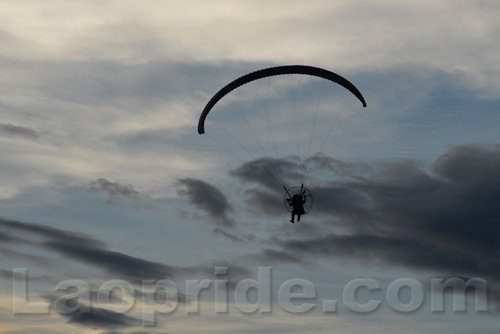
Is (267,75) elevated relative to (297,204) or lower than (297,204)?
elevated

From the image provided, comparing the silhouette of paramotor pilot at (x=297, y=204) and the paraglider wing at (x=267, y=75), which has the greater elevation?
the paraglider wing at (x=267, y=75)

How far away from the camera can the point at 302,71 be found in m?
66.2

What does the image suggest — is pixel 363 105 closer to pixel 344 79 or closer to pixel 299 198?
pixel 344 79

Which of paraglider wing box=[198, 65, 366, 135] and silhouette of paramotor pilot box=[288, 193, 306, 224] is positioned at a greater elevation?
paraglider wing box=[198, 65, 366, 135]

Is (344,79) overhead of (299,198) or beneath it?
overhead

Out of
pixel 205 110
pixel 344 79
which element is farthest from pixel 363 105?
pixel 205 110

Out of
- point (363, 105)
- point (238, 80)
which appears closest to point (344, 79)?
point (363, 105)

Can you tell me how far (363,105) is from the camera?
70000 millimetres

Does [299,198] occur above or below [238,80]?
below

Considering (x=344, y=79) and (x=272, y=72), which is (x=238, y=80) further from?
(x=344, y=79)

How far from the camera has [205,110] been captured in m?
67.5

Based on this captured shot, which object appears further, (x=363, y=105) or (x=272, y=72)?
(x=363, y=105)

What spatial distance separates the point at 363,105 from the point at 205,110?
13.6 metres

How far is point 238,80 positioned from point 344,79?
29.8 feet
